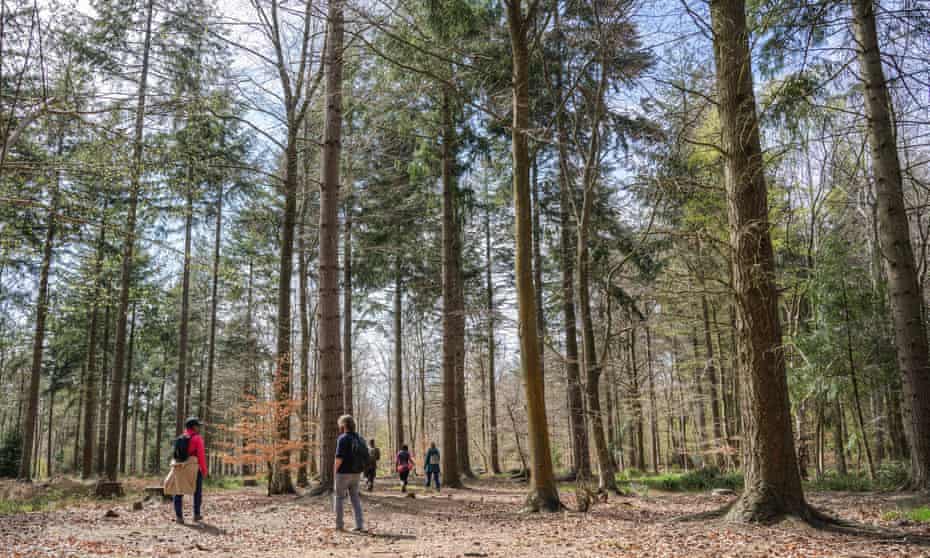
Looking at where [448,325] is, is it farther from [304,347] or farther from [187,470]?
[187,470]

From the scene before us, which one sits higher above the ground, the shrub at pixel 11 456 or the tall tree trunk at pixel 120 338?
the tall tree trunk at pixel 120 338

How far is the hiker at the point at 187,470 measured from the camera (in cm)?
841

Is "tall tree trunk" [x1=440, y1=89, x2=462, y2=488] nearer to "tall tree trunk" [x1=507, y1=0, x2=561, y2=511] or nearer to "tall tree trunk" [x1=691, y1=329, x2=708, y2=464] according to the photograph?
"tall tree trunk" [x1=507, y1=0, x2=561, y2=511]

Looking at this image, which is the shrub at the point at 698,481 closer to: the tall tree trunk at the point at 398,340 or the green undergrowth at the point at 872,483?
the green undergrowth at the point at 872,483

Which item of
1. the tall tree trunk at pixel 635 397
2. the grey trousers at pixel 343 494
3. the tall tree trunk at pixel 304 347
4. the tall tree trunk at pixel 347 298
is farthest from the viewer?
the tall tree trunk at pixel 347 298

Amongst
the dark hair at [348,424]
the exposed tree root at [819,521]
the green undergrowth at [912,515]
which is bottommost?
the green undergrowth at [912,515]

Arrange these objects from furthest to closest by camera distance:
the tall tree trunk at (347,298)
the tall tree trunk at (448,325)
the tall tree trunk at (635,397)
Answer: the tall tree trunk at (347,298) < the tall tree trunk at (635,397) < the tall tree trunk at (448,325)

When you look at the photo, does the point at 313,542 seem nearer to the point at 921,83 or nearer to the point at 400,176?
the point at 921,83

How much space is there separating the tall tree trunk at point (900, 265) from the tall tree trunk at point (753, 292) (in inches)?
101

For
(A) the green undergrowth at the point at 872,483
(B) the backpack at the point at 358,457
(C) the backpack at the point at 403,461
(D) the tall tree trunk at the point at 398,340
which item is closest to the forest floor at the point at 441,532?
(A) the green undergrowth at the point at 872,483

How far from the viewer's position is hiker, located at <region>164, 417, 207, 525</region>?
8406mm

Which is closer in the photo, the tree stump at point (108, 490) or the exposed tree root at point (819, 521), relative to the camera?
the exposed tree root at point (819, 521)

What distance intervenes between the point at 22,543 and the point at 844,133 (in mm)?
9951

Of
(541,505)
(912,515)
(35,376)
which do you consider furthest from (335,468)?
(35,376)
